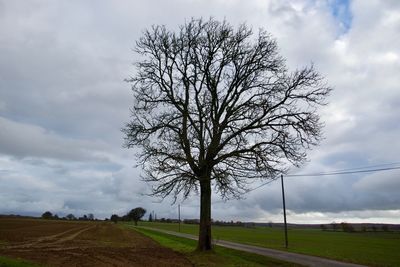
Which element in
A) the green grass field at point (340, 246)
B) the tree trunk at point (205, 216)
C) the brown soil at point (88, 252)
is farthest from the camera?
the green grass field at point (340, 246)

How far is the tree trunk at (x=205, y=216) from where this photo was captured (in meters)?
27.9

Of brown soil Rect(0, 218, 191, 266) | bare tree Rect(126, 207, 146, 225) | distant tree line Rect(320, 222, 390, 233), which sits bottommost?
brown soil Rect(0, 218, 191, 266)

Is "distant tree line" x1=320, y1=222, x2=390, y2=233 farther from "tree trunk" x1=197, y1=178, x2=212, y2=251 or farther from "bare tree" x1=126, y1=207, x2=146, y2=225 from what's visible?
"tree trunk" x1=197, y1=178, x2=212, y2=251

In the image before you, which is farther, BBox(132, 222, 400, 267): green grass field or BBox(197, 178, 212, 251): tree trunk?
BBox(132, 222, 400, 267): green grass field

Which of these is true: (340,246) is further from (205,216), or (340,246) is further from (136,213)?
(136,213)

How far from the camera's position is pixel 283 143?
26938mm

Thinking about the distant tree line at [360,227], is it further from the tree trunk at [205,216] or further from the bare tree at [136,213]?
the tree trunk at [205,216]

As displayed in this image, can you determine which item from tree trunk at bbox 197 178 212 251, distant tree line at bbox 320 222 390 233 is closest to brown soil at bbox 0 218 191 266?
tree trunk at bbox 197 178 212 251

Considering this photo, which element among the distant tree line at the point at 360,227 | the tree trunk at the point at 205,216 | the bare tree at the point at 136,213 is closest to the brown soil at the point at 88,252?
the tree trunk at the point at 205,216

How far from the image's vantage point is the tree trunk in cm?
2794

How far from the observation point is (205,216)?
28109mm

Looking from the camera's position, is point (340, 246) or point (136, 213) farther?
point (136, 213)

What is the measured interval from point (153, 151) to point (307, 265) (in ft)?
35.4

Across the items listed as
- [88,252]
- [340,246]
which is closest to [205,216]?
[88,252]
